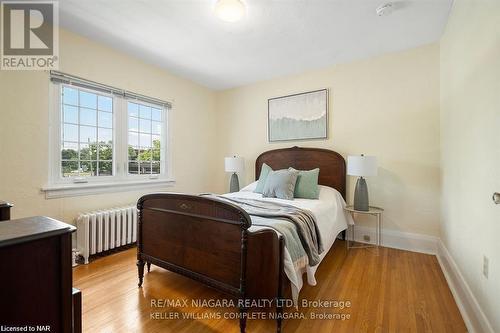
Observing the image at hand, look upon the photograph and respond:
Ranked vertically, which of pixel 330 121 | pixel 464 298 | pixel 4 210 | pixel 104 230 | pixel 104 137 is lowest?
pixel 464 298

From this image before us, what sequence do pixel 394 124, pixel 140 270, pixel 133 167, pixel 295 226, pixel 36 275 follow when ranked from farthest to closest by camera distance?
pixel 133 167 → pixel 394 124 → pixel 140 270 → pixel 295 226 → pixel 36 275

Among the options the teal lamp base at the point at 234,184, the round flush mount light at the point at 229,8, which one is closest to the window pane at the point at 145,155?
the teal lamp base at the point at 234,184

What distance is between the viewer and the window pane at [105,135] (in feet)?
9.68

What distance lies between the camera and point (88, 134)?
283 centimetres

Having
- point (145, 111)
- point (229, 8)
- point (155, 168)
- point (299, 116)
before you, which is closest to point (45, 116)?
point (145, 111)

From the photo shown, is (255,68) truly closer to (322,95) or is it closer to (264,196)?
(322,95)

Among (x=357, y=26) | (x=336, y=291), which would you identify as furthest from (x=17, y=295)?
(x=357, y=26)

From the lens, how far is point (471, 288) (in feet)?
5.55

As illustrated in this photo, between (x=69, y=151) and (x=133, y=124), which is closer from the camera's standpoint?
(x=69, y=151)

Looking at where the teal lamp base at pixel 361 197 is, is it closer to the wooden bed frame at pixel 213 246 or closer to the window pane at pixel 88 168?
the wooden bed frame at pixel 213 246

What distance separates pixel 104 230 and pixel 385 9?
3771 mm

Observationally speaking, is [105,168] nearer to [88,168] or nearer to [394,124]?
[88,168]

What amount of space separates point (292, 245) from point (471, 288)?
1.35 meters

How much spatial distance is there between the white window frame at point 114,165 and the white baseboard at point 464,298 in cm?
361
